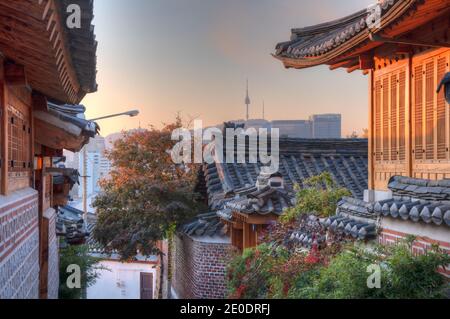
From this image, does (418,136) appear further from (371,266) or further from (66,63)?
(66,63)

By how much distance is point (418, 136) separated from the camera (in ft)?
26.6

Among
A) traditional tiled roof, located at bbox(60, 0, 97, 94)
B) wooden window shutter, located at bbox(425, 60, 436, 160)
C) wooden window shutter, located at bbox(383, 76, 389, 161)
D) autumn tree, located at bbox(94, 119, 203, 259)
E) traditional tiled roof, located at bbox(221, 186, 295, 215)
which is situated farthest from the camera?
autumn tree, located at bbox(94, 119, 203, 259)

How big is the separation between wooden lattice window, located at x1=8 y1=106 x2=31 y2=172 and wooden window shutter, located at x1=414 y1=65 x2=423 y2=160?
540 centimetres

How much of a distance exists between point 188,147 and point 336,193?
12.5 metres

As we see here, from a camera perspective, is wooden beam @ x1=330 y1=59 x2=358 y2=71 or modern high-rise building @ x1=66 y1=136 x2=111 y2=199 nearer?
wooden beam @ x1=330 y1=59 x2=358 y2=71

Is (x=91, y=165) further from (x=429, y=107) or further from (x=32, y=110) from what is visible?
(x=429, y=107)

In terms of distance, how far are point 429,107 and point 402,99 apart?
79 cm

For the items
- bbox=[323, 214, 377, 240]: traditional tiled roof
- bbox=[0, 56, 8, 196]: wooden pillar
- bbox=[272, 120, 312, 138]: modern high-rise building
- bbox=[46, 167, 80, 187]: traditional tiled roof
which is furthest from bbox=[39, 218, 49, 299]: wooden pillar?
bbox=[272, 120, 312, 138]: modern high-rise building

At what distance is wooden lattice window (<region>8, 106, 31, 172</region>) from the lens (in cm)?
675

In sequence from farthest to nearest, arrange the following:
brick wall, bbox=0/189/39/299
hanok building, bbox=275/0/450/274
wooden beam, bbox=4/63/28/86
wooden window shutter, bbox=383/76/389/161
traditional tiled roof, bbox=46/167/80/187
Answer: traditional tiled roof, bbox=46/167/80/187 → wooden window shutter, bbox=383/76/389/161 → hanok building, bbox=275/0/450/274 → wooden beam, bbox=4/63/28/86 → brick wall, bbox=0/189/39/299

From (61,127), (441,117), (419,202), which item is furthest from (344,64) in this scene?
(61,127)

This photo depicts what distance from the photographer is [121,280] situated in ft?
94.0

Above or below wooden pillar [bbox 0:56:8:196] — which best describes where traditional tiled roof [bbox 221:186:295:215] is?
below

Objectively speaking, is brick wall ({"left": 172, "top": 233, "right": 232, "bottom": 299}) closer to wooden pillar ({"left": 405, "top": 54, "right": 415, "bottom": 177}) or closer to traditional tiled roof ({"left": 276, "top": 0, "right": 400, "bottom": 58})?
traditional tiled roof ({"left": 276, "top": 0, "right": 400, "bottom": 58})
